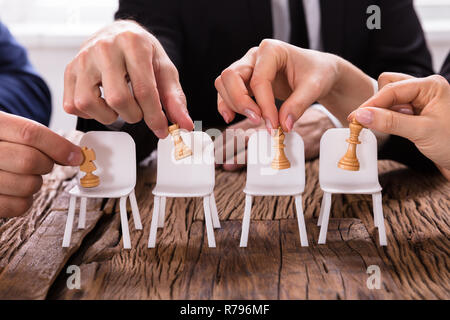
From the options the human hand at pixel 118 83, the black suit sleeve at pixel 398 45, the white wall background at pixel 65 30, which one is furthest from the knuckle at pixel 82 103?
the white wall background at pixel 65 30

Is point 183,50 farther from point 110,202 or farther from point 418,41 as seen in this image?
point 418,41

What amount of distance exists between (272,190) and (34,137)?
28 cm

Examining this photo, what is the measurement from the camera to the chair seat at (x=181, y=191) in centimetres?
54

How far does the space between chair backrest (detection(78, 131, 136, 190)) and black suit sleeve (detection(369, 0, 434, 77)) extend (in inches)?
20.5

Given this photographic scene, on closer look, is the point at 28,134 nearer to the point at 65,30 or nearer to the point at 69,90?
the point at 69,90

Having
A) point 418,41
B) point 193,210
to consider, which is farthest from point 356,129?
point 418,41

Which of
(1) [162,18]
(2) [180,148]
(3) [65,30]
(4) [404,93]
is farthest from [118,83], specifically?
(3) [65,30]

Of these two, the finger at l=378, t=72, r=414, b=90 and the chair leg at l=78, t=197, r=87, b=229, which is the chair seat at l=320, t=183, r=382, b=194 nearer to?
the finger at l=378, t=72, r=414, b=90

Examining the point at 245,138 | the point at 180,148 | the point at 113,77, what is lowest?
the point at 245,138

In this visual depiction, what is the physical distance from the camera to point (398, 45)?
910 millimetres

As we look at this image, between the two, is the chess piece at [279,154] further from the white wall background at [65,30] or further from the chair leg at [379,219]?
the white wall background at [65,30]

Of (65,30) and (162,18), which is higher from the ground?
(162,18)

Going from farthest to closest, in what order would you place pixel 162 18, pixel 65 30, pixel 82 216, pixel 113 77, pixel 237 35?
pixel 65 30 → pixel 162 18 → pixel 237 35 → pixel 82 216 → pixel 113 77
